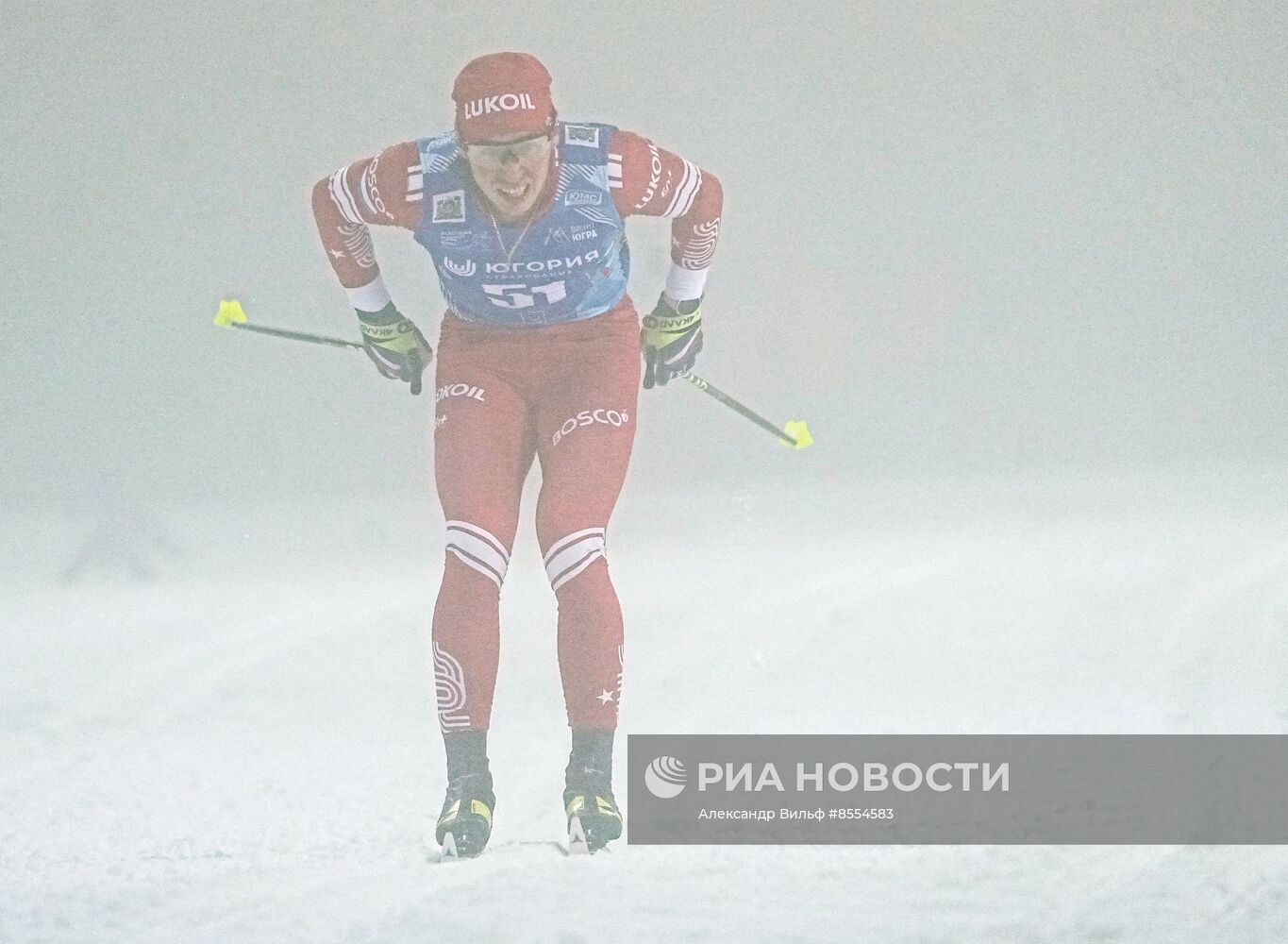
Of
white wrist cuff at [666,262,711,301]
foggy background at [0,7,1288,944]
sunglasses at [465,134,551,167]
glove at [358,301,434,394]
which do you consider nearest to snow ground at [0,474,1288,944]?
foggy background at [0,7,1288,944]

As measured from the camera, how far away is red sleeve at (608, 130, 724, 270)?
2.14 meters

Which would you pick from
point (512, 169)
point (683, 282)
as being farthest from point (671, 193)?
point (512, 169)

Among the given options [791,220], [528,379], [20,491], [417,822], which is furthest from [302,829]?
[791,220]

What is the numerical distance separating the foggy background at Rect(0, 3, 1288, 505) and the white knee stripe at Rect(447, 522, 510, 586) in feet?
3.12

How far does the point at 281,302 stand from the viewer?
9.69ft

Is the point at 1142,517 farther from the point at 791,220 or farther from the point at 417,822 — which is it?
the point at 417,822

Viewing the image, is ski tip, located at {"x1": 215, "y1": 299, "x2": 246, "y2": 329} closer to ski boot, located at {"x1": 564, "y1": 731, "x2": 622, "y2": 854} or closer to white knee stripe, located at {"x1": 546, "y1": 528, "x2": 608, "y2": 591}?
white knee stripe, located at {"x1": 546, "y1": 528, "x2": 608, "y2": 591}

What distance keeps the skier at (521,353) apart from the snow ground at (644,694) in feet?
0.64

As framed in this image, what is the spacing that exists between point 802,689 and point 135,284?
167cm

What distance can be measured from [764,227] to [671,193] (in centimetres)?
98

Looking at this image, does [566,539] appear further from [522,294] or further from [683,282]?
[683,282]

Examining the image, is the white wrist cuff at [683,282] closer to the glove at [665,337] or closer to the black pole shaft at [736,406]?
the glove at [665,337]

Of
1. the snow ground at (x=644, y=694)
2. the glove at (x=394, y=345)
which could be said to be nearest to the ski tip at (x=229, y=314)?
the glove at (x=394, y=345)

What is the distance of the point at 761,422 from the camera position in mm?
2816
